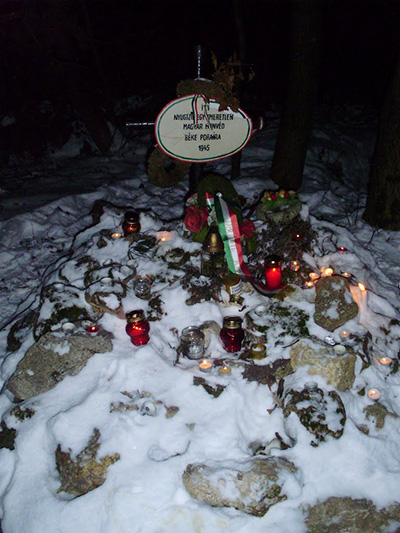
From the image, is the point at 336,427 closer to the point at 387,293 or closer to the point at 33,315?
the point at 387,293

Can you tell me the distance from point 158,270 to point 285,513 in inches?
95.4

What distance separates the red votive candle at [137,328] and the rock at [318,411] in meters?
1.26

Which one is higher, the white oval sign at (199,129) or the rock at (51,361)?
the white oval sign at (199,129)

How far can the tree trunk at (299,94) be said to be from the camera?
5.64 m

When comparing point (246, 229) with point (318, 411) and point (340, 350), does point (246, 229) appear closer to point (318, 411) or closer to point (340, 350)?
point (340, 350)

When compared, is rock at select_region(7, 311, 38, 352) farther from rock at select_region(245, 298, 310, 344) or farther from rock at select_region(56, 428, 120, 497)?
rock at select_region(245, 298, 310, 344)

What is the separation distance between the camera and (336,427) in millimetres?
2699

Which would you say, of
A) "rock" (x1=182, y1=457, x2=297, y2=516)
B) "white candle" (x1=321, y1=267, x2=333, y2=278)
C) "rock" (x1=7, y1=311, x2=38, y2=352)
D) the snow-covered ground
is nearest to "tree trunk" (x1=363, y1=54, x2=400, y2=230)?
the snow-covered ground

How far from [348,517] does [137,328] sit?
1979 mm

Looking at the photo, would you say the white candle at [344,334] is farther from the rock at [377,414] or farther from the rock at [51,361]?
the rock at [51,361]

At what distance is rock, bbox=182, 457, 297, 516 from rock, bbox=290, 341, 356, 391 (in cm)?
79

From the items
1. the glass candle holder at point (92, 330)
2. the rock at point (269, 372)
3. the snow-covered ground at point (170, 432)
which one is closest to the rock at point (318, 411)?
the snow-covered ground at point (170, 432)

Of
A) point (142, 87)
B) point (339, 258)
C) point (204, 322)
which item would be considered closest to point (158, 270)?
point (204, 322)

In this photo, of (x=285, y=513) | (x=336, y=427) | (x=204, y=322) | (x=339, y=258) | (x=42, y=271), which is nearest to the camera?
(x=285, y=513)
